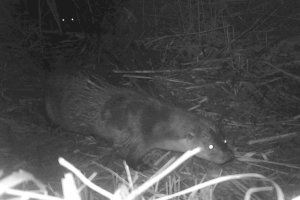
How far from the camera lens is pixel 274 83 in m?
5.70

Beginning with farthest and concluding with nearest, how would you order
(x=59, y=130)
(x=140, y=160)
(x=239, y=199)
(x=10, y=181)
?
1. (x=59, y=130)
2. (x=140, y=160)
3. (x=239, y=199)
4. (x=10, y=181)

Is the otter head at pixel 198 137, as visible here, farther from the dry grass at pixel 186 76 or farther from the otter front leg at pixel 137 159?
the otter front leg at pixel 137 159

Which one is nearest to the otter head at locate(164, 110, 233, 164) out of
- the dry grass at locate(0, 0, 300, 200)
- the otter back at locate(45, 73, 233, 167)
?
the otter back at locate(45, 73, 233, 167)

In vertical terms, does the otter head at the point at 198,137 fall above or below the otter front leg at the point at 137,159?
above

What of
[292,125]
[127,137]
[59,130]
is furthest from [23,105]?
[292,125]

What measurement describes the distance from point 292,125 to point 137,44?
2.45 meters

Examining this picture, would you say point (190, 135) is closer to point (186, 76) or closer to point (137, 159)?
point (137, 159)

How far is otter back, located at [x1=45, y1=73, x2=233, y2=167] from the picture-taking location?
4.92 m

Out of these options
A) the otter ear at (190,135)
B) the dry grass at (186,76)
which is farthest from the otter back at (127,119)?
the dry grass at (186,76)

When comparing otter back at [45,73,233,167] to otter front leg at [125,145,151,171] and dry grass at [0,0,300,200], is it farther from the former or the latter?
dry grass at [0,0,300,200]

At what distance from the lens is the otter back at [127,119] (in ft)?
Answer: 16.1

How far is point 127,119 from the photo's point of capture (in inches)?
206

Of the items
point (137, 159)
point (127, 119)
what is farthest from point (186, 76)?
point (137, 159)

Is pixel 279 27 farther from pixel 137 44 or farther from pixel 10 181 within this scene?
pixel 10 181
